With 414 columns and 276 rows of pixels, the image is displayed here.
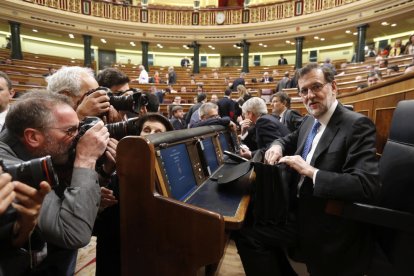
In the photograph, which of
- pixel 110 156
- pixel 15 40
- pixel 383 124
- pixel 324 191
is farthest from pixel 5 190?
pixel 15 40

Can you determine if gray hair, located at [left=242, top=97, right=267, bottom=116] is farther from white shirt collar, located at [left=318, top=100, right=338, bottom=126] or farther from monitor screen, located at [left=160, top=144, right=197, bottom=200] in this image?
monitor screen, located at [left=160, top=144, right=197, bottom=200]

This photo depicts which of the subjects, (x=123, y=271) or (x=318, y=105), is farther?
(x=318, y=105)

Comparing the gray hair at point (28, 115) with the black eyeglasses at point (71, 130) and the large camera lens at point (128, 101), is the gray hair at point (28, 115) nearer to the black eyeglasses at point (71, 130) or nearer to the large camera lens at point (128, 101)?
the black eyeglasses at point (71, 130)

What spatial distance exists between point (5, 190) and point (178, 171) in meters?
0.83

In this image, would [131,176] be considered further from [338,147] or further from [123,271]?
[338,147]

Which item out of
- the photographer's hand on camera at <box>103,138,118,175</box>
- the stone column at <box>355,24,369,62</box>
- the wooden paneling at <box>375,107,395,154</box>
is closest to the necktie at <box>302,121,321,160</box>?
the wooden paneling at <box>375,107,395,154</box>

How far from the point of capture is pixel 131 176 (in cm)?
112

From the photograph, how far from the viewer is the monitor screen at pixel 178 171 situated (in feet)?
4.26

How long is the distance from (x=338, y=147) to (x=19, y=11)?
13.4m

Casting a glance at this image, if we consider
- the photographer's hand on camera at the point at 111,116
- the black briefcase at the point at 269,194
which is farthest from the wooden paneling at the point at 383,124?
the photographer's hand on camera at the point at 111,116

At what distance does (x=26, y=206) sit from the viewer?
765 millimetres

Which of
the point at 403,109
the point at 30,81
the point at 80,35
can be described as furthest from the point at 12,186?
the point at 80,35

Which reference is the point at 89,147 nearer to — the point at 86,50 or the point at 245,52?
the point at 245,52

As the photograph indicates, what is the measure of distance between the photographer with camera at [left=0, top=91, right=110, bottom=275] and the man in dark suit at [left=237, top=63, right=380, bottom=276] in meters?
0.96
